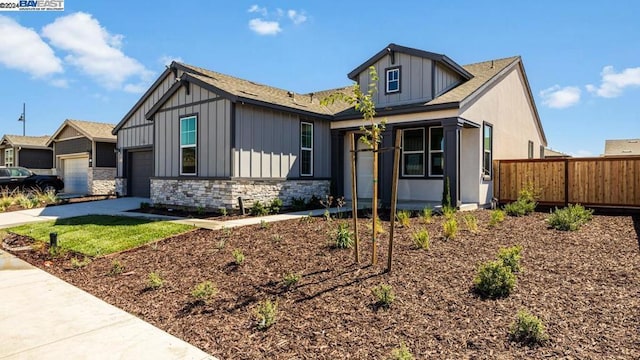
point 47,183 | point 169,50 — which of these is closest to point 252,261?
point 169,50

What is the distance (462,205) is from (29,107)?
4972cm

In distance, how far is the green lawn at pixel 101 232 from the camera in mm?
7652

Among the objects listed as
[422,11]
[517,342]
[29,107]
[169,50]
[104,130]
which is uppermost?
[29,107]

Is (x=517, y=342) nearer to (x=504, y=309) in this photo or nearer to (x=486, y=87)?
(x=504, y=309)

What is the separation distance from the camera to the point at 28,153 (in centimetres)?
2650

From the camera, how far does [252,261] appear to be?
593 cm

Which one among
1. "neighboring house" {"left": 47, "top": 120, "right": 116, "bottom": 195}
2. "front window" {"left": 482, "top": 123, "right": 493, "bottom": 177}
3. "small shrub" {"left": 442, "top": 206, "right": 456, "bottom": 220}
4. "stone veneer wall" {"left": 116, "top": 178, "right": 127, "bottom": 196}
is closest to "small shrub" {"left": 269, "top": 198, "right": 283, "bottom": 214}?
"small shrub" {"left": 442, "top": 206, "right": 456, "bottom": 220}

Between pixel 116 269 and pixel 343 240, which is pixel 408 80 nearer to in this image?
pixel 343 240

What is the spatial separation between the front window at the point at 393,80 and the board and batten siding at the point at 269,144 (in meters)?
2.86

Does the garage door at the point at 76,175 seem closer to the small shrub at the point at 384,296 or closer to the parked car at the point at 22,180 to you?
the parked car at the point at 22,180

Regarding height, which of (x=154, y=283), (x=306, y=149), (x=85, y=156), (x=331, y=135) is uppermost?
(x=331, y=135)

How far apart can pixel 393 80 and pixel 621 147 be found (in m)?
27.2

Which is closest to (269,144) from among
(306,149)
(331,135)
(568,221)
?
(306,149)

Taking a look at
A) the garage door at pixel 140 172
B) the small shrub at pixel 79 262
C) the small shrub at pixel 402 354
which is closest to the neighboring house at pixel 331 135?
the small shrub at pixel 79 262
